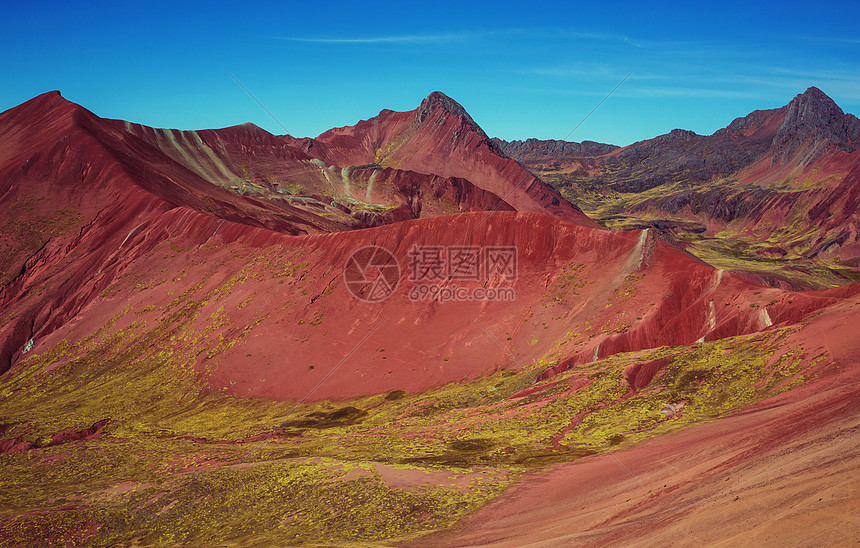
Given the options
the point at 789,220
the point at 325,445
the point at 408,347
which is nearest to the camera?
the point at 325,445

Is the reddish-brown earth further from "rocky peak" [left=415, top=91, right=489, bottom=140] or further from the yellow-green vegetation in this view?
"rocky peak" [left=415, top=91, right=489, bottom=140]

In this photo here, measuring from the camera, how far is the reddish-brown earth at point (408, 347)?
58.2 ft

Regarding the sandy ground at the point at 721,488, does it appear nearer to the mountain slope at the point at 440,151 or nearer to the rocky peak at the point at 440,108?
the mountain slope at the point at 440,151

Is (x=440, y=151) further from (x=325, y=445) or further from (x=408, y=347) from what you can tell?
(x=325, y=445)

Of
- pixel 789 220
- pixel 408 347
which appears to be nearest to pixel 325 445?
pixel 408 347

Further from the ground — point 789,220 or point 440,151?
point 440,151

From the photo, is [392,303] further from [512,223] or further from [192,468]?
[192,468]

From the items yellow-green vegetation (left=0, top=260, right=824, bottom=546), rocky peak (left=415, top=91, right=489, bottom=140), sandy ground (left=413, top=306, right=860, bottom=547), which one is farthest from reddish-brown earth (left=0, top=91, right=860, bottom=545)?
rocky peak (left=415, top=91, right=489, bottom=140)

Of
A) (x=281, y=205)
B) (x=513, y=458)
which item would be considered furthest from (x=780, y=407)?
(x=281, y=205)

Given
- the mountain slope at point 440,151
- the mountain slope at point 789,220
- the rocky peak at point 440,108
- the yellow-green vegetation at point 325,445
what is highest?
the rocky peak at point 440,108

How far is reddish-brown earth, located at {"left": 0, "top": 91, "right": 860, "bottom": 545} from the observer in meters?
17.7

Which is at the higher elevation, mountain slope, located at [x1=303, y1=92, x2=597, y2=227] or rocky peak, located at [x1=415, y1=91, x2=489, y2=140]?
rocky peak, located at [x1=415, y1=91, x2=489, y2=140]

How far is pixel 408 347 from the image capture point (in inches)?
1764

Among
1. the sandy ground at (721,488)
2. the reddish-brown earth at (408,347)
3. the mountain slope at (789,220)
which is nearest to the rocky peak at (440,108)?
the mountain slope at (789,220)
